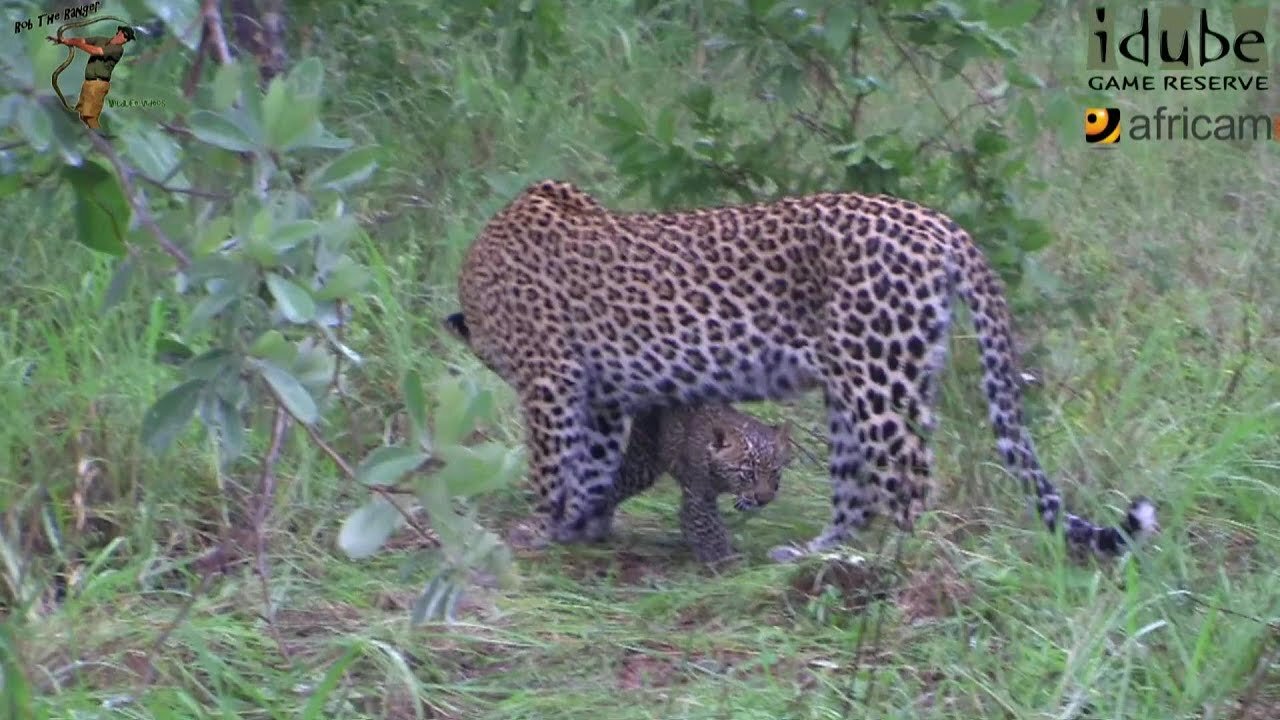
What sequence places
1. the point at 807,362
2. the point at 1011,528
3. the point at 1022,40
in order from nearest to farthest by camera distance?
1. the point at 1011,528
2. the point at 807,362
3. the point at 1022,40

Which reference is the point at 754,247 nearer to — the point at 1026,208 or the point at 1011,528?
the point at 1011,528

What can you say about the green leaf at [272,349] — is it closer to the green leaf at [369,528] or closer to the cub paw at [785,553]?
the green leaf at [369,528]

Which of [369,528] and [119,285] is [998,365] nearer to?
[369,528]

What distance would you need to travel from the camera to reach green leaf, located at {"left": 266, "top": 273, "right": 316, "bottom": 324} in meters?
2.73

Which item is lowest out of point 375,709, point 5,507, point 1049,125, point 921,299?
point 375,709

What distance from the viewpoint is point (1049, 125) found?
561 cm

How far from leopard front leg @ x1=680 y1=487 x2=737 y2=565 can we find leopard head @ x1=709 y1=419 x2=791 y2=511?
0.08 m

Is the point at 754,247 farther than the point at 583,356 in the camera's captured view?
No

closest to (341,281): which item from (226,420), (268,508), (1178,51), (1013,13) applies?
(226,420)

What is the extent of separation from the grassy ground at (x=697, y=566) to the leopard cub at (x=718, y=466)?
0.13 m

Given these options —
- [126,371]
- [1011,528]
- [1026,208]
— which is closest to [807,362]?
[1011,528]

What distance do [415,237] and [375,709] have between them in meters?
3.24

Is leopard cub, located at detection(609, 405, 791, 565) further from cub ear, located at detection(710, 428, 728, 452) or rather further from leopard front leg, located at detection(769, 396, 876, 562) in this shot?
leopard front leg, located at detection(769, 396, 876, 562)

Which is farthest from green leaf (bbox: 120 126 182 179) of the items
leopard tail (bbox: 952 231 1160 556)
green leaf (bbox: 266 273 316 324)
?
leopard tail (bbox: 952 231 1160 556)
